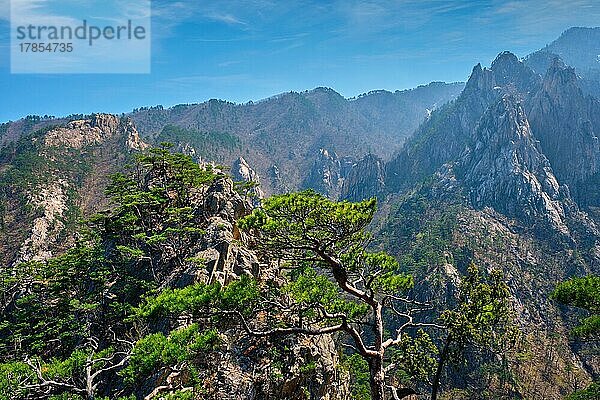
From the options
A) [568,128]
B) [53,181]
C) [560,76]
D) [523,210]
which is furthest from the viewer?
[560,76]

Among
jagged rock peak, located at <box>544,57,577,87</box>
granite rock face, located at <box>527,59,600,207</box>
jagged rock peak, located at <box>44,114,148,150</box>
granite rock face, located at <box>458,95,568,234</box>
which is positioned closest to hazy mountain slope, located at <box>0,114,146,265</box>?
jagged rock peak, located at <box>44,114,148,150</box>

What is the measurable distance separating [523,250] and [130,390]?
124m

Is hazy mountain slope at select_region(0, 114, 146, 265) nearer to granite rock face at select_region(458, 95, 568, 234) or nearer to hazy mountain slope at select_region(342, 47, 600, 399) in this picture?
hazy mountain slope at select_region(342, 47, 600, 399)

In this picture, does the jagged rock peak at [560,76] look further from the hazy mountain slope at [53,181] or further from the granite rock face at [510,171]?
the hazy mountain slope at [53,181]

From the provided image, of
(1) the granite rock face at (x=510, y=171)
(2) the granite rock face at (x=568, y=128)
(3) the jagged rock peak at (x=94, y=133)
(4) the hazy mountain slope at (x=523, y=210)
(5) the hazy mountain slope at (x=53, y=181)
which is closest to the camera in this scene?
(5) the hazy mountain slope at (x=53, y=181)

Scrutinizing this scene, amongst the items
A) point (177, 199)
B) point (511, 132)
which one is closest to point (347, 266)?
point (177, 199)

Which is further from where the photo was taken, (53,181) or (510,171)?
(510,171)

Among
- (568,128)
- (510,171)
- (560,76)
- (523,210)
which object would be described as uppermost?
(560,76)

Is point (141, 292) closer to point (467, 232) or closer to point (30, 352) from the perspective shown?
point (30, 352)

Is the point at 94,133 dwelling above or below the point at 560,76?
below

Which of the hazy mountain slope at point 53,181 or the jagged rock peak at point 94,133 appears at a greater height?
the jagged rock peak at point 94,133

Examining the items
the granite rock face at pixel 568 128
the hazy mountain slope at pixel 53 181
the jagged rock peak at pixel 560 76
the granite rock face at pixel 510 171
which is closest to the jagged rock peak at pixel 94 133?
the hazy mountain slope at pixel 53 181

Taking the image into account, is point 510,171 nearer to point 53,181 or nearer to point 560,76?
point 560,76

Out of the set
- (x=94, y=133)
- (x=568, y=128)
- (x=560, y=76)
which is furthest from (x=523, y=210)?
(x=94, y=133)
